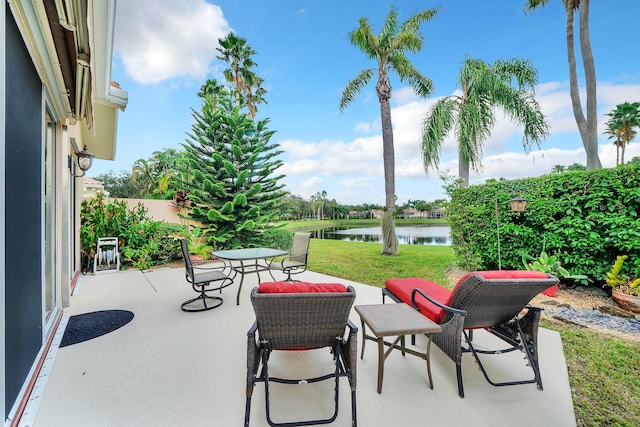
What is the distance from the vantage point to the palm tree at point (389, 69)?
748cm

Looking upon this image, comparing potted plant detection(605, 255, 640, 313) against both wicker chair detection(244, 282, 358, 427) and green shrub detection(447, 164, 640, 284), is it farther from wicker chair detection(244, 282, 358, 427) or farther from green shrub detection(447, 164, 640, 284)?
wicker chair detection(244, 282, 358, 427)

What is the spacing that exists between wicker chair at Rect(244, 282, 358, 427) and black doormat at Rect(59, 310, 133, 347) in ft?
7.40

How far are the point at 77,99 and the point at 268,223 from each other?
726 cm

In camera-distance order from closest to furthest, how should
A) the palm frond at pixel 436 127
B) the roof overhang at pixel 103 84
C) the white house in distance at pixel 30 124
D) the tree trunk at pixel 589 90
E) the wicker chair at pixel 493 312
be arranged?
the white house in distance at pixel 30 124 → the roof overhang at pixel 103 84 → the wicker chair at pixel 493 312 → the tree trunk at pixel 589 90 → the palm frond at pixel 436 127

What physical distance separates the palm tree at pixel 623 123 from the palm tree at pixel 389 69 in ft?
70.8

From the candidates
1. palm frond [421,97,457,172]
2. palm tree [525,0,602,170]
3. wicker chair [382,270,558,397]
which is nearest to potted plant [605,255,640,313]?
wicker chair [382,270,558,397]

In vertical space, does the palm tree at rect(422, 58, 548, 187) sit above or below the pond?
above

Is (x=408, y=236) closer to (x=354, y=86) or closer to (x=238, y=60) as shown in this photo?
(x=354, y=86)

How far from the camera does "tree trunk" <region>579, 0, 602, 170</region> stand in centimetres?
584

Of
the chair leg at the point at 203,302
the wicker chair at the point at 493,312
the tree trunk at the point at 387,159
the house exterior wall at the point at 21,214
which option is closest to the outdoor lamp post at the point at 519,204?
the wicker chair at the point at 493,312

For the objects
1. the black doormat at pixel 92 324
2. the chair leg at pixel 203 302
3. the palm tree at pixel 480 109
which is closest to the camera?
the black doormat at pixel 92 324

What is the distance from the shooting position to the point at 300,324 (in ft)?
5.37

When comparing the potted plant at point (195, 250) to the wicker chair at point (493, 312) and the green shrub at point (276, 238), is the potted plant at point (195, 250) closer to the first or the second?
the green shrub at point (276, 238)

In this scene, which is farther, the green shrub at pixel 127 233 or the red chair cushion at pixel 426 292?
the green shrub at pixel 127 233
